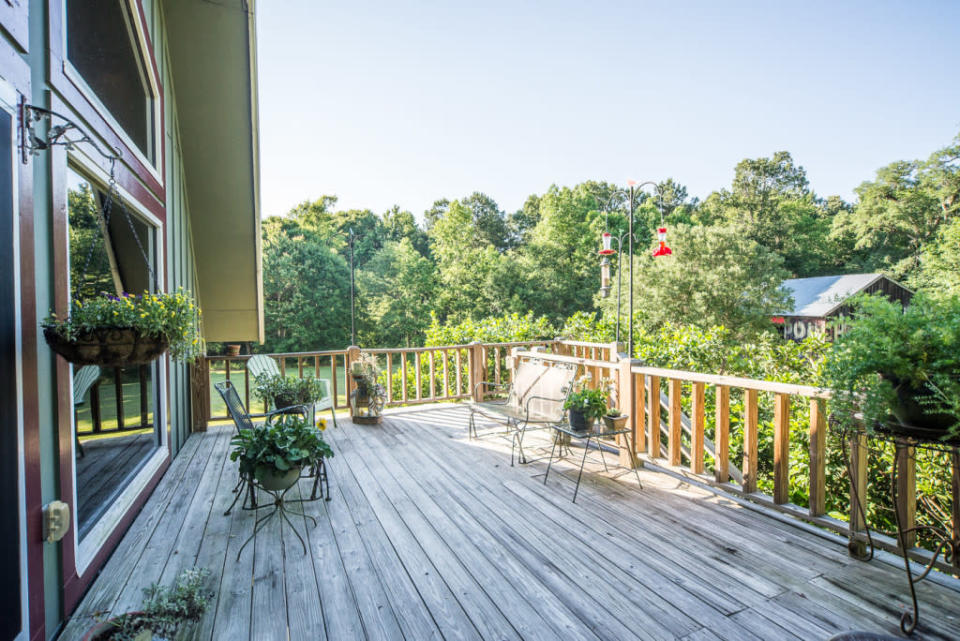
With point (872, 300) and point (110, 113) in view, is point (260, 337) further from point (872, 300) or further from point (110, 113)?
point (872, 300)

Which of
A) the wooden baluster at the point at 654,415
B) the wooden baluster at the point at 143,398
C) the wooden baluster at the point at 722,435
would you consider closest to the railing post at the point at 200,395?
the wooden baluster at the point at 143,398

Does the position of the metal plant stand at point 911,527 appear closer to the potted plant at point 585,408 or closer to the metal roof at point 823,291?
the potted plant at point 585,408

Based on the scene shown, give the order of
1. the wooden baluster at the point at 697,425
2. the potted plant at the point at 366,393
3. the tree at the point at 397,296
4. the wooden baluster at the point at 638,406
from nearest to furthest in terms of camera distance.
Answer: the wooden baluster at the point at 697,425 < the wooden baluster at the point at 638,406 < the potted plant at the point at 366,393 < the tree at the point at 397,296

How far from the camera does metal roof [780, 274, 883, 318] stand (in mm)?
18250

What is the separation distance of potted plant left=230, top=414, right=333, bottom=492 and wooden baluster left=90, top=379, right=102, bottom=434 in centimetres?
76

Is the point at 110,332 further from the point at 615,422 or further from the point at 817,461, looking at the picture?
the point at 817,461

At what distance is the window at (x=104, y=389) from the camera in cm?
229

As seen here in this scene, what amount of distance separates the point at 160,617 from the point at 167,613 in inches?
1.2

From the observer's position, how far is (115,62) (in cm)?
308

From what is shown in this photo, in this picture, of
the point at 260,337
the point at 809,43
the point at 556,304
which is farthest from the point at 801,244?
the point at 260,337

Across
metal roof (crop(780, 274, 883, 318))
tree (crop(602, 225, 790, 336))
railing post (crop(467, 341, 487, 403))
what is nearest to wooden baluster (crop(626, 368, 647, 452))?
railing post (crop(467, 341, 487, 403))

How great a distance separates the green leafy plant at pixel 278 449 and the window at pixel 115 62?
7.18ft

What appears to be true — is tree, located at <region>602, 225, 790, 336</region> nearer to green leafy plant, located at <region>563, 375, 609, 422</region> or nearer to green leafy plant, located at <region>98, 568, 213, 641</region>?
green leafy plant, located at <region>563, 375, 609, 422</region>

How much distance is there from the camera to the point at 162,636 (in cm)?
156
